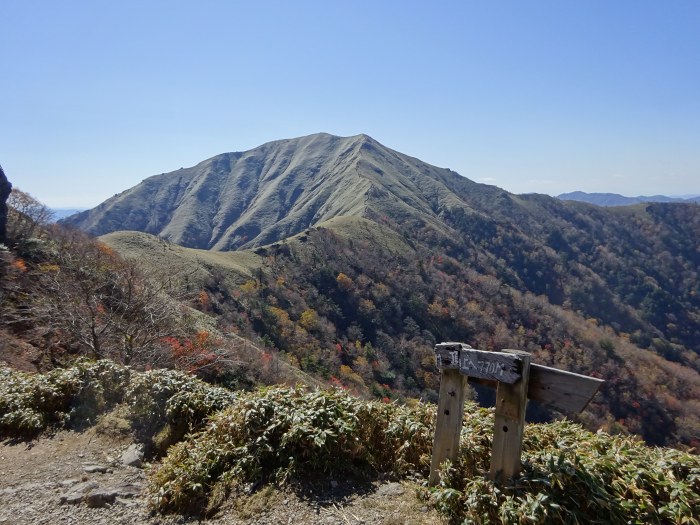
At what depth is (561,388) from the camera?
13.7 feet

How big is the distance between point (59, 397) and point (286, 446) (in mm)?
5445

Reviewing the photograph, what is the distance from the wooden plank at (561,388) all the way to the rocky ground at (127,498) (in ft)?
5.71

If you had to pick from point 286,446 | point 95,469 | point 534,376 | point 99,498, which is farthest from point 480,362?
point 95,469

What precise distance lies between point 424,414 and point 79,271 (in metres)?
14.4

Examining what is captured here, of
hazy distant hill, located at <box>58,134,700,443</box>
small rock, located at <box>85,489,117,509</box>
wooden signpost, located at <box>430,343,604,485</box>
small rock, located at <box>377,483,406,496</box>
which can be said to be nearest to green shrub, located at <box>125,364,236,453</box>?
small rock, located at <box>85,489,117,509</box>

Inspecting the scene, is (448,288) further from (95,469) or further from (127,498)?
(127,498)

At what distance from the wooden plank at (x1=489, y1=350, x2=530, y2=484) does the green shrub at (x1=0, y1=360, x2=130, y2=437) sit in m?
7.21

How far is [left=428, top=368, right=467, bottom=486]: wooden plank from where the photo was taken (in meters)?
4.79

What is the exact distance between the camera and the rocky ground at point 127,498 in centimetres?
463

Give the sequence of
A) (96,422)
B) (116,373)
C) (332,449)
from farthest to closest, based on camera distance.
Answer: (116,373) → (96,422) → (332,449)

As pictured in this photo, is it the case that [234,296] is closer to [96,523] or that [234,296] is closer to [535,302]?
[96,523]

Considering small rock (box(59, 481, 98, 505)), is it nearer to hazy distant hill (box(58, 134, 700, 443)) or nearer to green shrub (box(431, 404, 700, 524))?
green shrub (box(431, 404, 700, 524))

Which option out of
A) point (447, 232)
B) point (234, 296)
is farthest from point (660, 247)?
point (234, 296)

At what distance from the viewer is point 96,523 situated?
4.96 meters
